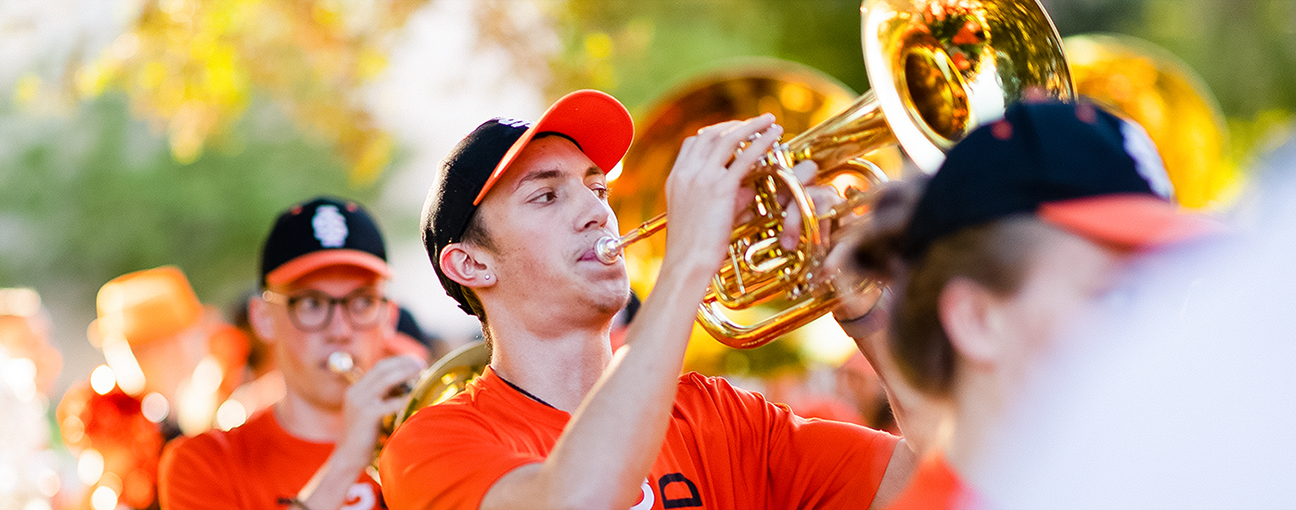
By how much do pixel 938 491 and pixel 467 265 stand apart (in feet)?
4.61

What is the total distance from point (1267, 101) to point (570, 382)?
31.4 ft

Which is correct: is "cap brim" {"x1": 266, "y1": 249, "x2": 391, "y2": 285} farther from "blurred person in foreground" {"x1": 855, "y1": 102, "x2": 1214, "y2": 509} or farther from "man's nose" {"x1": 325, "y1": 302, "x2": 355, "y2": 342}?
"blurred person in foreground" {"x1": 855, "y1": 102, "x2": 1214, "y2": 509}

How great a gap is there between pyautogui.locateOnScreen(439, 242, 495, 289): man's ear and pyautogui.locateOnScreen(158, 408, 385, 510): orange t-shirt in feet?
3.59

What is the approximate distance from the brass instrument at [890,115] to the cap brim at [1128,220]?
0.79m

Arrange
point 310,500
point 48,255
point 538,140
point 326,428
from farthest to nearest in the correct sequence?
point 48,255, point 326,428, point 310,500, point 538,140

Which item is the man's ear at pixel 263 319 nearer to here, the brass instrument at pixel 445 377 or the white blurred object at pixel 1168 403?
the brass instrument at pixel 445 377

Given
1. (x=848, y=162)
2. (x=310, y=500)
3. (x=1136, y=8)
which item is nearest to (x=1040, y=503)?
(x=848, y=162)

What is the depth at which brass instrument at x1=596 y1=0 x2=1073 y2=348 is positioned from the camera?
7.37 feet

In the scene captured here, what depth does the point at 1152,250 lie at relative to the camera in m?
1.36

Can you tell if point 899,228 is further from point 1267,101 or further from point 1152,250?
point 1267,101

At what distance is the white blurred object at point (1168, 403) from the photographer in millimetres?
1317

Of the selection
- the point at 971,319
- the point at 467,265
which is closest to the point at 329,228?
the point at 467,265

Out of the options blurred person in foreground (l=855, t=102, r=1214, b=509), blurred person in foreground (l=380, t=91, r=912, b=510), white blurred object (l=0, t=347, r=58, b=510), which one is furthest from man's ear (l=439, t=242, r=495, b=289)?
white blurred object (l=0, t=347, r=58, b=510)

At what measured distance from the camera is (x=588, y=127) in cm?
257
